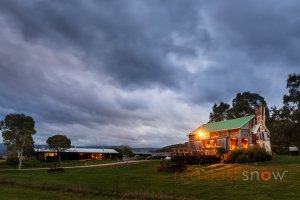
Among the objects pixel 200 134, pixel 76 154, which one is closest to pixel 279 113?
pixel 200 134

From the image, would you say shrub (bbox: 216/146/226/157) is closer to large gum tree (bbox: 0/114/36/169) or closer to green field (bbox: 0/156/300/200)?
green field (bbox: 0/156/300/200)

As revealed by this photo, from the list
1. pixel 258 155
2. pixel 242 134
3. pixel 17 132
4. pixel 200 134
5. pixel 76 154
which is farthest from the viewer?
pixel 76 154

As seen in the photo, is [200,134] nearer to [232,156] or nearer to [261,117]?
[261,117]

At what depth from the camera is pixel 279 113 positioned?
400 feet

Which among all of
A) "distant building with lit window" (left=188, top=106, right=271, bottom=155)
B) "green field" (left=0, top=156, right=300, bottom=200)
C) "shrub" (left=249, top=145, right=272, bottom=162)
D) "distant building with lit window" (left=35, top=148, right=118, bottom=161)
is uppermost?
"distant building with lit window" (left=188, top=106, right=271, bottom=155)

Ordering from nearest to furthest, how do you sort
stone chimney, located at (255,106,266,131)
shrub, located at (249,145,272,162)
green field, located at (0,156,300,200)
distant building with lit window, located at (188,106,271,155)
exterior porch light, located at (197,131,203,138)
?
green field, located at (0,156,300,200), shrub, located at (249,145,272,162), distant building with lit window, located at (188,106,271,155), stone chimney, located at (255,106,266,131), exterior porch light, located at (197,131,203,138)

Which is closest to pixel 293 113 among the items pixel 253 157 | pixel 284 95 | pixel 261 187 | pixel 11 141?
pixel 284 95

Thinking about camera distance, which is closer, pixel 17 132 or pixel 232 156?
pixel 232 156

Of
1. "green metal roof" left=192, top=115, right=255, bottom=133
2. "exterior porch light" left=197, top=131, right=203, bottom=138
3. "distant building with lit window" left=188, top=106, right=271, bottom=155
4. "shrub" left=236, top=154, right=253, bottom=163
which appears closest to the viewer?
"shrub" left=236, top=154, right=253, bottom=163

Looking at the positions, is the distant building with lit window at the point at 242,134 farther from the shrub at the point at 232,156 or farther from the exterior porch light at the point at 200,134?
the shrub at the point at 232,156

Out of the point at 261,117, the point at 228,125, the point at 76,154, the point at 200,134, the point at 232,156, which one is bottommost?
the point at 76,154

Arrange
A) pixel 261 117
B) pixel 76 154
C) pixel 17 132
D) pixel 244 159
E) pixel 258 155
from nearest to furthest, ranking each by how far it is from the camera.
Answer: pixel 244 159 → pixel 258 155 → pixel 261 117 → pixel 17 132 → pixel 76 154

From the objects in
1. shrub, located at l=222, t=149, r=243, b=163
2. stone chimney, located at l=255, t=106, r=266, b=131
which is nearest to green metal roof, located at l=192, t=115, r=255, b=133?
stone chimney, located at l=255, t=106, r=266, b=131

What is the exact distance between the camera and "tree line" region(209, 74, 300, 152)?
3645 inches
